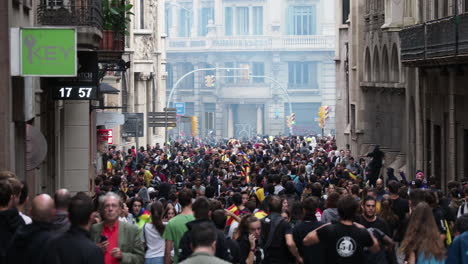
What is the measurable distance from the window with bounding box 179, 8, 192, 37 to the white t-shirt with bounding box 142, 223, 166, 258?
8622 centimetres

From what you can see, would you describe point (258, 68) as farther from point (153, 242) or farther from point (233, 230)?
point (153, 242)

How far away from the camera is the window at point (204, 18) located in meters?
98.4

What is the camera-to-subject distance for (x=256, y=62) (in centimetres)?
9762

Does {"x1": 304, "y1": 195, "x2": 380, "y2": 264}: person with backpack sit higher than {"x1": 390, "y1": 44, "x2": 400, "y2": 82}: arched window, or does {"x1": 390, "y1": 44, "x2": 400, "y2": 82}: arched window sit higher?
{"x1": 390, "y1": 44, "x2": 400, "y2": 82}: arched window

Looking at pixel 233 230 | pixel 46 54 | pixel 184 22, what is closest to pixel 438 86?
pixel 46 54

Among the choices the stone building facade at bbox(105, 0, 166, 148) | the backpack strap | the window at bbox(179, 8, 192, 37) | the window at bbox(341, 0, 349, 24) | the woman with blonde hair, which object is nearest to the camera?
the woman with blonde hair

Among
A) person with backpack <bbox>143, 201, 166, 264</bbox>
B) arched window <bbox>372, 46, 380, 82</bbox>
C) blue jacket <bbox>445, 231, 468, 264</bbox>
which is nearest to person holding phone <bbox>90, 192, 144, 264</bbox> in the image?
person with backpack <bbox>143, 201, 166, 264</bbox>

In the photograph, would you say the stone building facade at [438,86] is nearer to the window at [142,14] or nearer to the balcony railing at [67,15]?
the balcony railing at [67,15]

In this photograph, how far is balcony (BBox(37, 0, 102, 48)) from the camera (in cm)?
2230

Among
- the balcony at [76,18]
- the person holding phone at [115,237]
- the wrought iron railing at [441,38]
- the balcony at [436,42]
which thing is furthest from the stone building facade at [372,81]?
the person holding phone at [115,237]

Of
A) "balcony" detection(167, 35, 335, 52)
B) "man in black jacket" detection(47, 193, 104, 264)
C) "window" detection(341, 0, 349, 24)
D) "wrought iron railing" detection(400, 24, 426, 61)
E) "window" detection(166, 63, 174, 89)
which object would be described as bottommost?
"man in black jacket" detection(47, 193, 104, 264)

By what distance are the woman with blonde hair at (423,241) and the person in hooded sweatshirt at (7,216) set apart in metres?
3.20

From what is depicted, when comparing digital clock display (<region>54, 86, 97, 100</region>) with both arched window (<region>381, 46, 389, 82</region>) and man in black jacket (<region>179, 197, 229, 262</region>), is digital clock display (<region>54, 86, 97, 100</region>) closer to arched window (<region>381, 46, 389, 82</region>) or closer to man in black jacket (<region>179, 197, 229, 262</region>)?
man in black jacket (<region>179, 197, 229, 262</region>)

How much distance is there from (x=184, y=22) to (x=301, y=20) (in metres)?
9.12
